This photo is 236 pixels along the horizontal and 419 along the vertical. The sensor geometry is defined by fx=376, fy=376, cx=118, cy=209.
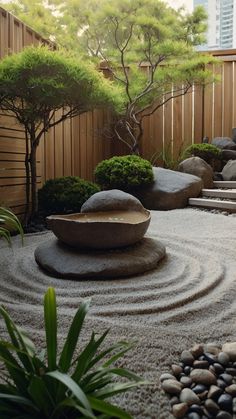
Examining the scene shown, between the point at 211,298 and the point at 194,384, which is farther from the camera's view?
the point at 211,298

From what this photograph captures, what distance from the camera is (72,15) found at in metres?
6.06

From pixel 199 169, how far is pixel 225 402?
4.72 meters

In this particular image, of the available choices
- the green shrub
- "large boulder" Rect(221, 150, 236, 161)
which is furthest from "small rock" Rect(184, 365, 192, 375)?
"large boulder" Rect(221, 150, 236, 161)

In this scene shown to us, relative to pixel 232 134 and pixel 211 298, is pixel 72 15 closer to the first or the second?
pixel 232 134

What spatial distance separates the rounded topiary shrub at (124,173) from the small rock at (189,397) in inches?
152

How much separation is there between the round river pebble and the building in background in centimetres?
587

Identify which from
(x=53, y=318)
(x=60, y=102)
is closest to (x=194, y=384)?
(x=53, y=318)

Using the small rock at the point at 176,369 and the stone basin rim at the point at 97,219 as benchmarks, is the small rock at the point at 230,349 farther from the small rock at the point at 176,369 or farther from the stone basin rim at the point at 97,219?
the stone basin rim at the point at 97,219

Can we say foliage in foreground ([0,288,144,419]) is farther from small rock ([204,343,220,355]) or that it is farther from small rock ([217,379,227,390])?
small rock ([204,343,220,355])

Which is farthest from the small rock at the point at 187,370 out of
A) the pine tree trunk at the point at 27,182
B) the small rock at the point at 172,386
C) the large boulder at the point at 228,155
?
the large boulder at the point at 228,155

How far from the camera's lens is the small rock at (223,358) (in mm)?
1576

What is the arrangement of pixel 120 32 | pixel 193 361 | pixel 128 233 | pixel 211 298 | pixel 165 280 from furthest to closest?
1. pixel 120 32
2. pixel 128 233
3. pixel 165 280
4. pixel 211 298
5. pixel 193 361

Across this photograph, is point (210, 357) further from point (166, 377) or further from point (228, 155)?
point (228, 155)

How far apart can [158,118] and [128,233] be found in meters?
5.21
